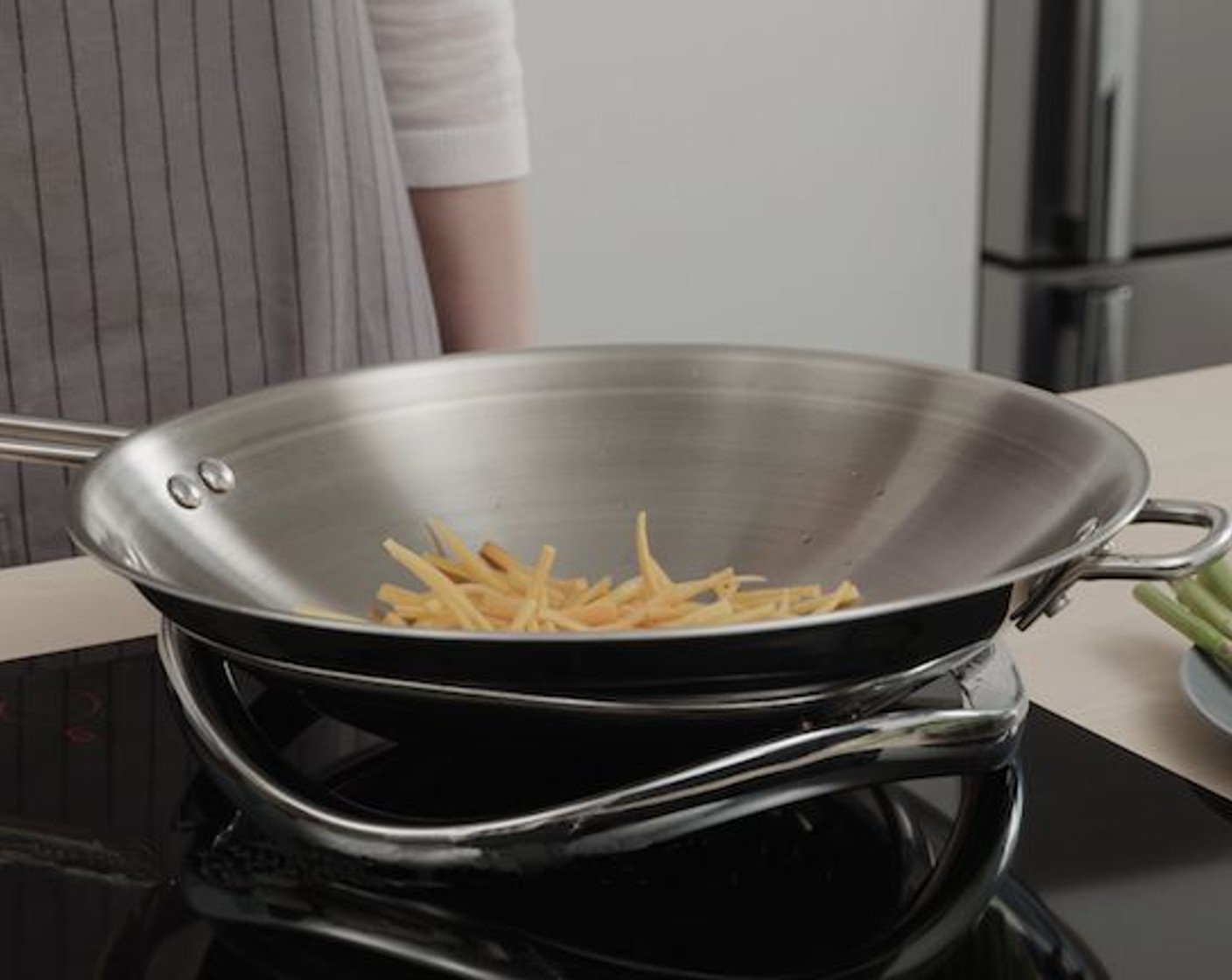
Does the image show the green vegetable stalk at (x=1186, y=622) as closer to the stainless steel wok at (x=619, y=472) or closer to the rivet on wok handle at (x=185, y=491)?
the stainless steel wok at (x=619, y=472)

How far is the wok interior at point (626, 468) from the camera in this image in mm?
812

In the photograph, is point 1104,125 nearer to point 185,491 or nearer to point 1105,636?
point 1105,636

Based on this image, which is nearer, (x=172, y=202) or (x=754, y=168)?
(x=172, y=202)

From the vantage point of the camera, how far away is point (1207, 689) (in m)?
0.81

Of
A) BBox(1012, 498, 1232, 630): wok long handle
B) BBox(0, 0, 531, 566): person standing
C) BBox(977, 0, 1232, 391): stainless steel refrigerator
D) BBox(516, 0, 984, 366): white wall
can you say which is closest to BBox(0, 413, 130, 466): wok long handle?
BBox(1012, 498, 1232, 630): wok long handle

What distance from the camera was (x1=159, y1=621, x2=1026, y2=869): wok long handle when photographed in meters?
0.63

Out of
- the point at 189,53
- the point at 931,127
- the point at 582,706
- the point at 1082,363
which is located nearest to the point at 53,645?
the point at 582,706

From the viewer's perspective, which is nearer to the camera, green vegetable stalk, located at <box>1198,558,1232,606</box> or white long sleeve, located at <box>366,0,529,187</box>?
green vegetable stalk, located at <box>1198,558,1232,606</box>

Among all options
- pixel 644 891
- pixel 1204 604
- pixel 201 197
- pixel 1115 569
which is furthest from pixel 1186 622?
pixel 201 197

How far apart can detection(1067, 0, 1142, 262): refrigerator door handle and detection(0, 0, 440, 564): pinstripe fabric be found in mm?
1344

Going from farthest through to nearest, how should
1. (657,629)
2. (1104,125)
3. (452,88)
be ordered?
(1104,125) < (452,88) < (657,629)

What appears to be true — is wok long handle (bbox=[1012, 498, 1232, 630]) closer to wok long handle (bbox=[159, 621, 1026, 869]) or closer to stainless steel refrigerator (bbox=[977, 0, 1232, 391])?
wok long handle (bbox=[159, 621, 1026, 869])

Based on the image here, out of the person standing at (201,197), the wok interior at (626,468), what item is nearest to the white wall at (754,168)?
the person standing at (201,197)

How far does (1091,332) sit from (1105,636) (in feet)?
6.02
